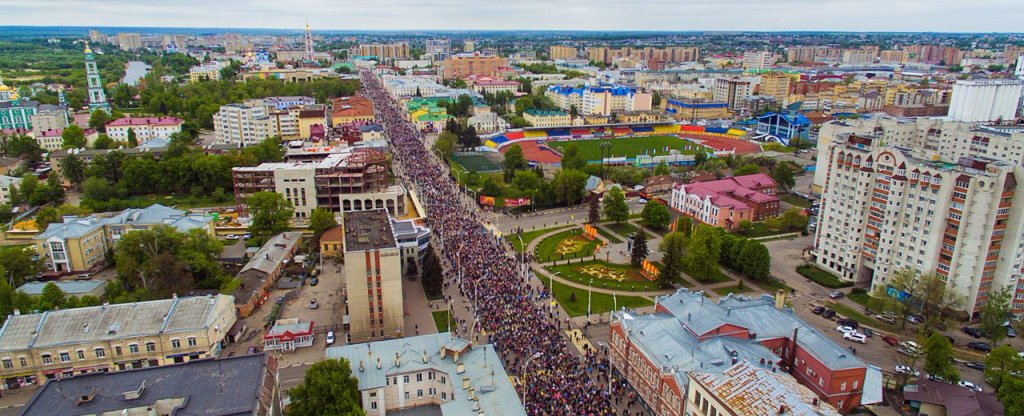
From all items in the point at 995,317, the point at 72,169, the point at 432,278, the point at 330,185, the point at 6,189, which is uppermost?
the point at 330,185

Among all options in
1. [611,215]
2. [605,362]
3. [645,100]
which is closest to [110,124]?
[611,215]

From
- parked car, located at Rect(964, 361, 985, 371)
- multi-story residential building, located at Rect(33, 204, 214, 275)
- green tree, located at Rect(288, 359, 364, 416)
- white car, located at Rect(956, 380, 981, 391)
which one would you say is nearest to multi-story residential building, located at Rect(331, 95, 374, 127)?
multi-story residential building, located at Rect(33, 204, 214, 275)

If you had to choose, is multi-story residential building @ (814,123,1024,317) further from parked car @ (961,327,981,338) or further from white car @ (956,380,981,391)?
white car @ (956,380,981,391)

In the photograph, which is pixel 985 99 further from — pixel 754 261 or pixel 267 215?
pixel 267 215

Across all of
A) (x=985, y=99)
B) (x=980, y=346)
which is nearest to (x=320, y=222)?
(x=980, y=346)

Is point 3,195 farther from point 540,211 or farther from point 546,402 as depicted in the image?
point 546,402
